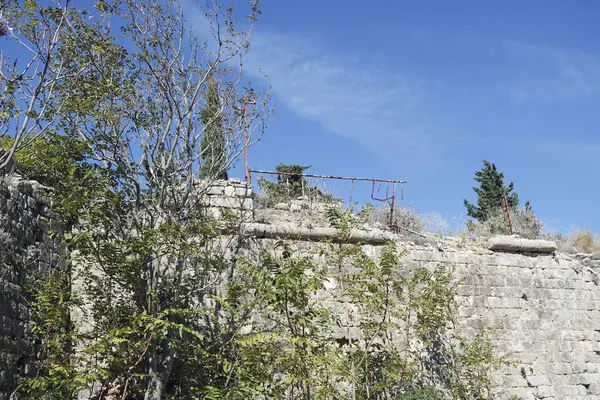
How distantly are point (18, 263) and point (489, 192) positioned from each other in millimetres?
15959

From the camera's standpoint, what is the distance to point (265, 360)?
664cm

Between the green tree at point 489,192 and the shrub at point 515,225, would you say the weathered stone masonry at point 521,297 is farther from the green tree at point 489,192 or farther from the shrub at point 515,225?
the green tree at point 489,192

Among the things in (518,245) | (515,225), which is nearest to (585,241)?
(515,225)

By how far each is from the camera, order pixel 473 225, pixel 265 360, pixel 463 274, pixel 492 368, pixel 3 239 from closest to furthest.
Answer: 1. pixel 3 239
2. pixel 265 360
3. pixel 492 368
4. pixel 463 274
5. pixel 473 225

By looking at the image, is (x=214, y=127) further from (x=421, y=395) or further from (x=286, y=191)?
(x=421, y=395)

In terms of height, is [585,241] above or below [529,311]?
above

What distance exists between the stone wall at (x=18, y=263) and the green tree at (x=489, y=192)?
14924mm

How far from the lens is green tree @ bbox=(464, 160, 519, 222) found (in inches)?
746

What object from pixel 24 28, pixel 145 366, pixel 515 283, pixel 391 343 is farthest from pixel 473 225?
pixel 24 28

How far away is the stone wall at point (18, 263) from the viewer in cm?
579

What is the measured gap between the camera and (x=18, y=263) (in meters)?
6.17

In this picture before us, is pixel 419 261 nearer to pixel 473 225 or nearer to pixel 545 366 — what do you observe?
pixel 545 366

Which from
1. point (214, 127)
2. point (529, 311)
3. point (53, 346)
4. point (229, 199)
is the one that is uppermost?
point (214, 127)

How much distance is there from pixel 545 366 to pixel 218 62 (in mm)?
7523
